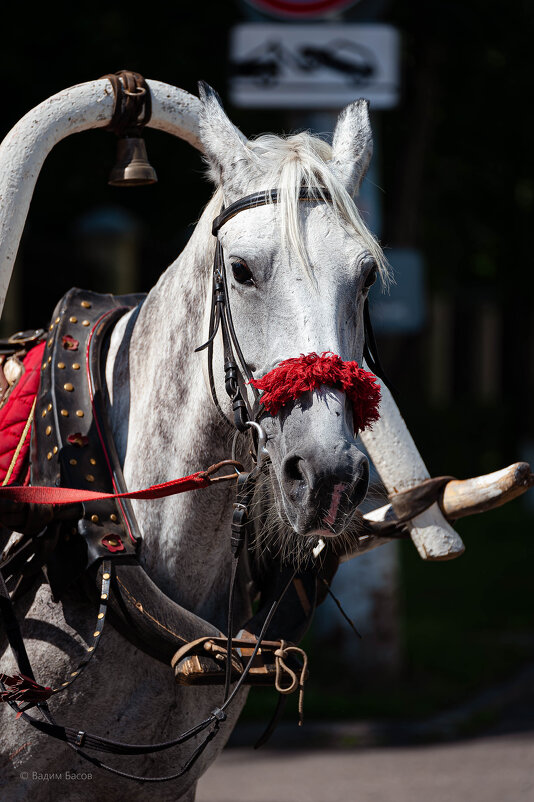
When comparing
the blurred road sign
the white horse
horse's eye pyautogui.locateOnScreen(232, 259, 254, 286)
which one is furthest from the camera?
the blurred road sign

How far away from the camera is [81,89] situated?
256 centimetres

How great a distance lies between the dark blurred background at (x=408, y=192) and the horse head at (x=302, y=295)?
2.49 m

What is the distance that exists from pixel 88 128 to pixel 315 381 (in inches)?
39.5

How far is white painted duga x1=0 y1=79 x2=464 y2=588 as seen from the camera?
246cm

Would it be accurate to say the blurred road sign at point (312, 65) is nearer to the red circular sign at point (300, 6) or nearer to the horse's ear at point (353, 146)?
A: the red circular sign at point (300, 6)

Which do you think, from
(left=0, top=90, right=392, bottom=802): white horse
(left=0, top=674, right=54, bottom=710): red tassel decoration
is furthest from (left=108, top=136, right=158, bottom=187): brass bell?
(left=0, top=674, right=54, bottom=710): red tassel decoration

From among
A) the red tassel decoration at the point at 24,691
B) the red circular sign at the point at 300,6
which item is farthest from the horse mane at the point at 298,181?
the red circular sign at the point at 300,6

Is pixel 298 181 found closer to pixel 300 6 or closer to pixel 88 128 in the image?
pixel 88 128

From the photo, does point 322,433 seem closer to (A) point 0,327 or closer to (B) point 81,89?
(B) point 81,89

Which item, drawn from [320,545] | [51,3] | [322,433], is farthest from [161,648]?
[51,3]

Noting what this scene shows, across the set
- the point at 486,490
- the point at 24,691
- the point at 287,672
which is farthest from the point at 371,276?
the point at 24,691

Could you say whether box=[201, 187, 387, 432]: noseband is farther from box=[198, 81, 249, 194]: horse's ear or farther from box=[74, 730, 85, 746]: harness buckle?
box=[74, 730, 85, 746]: harness buckle

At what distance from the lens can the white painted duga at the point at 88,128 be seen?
246 cm

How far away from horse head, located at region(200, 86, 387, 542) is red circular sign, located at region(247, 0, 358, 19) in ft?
12.6
